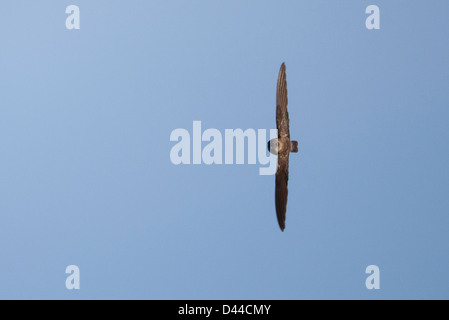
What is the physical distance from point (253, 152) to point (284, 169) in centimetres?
24

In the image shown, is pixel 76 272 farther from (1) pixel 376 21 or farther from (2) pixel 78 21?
(1) pixel 376 21

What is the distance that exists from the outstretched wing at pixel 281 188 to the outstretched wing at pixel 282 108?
0.11 metres

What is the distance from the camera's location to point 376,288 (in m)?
2.73

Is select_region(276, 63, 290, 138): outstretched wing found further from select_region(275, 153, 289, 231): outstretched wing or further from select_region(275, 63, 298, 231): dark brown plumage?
select_region(275, 153, 289, 231): outstretched wing

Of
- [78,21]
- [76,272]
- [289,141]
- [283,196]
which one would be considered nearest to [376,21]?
[289,141]

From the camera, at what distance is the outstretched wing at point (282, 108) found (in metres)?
2.43

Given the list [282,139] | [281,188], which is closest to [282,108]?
[282,139]

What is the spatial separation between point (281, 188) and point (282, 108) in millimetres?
382

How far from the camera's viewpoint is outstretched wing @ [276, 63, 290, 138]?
2.43 m

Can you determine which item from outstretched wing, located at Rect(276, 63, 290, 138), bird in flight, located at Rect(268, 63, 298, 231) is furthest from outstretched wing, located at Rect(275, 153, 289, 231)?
outstretched wing, located at Rect(276, 63, 290, 138)

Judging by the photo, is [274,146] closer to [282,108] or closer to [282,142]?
[282,142]

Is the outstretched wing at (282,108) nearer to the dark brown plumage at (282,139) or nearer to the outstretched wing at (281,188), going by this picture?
the dark brown plumage at (282,139)

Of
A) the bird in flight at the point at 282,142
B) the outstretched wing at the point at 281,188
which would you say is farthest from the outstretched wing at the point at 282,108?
the outstretched wing at the point at 281,188

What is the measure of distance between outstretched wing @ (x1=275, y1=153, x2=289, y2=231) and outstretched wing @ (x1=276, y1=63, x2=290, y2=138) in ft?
0.37
